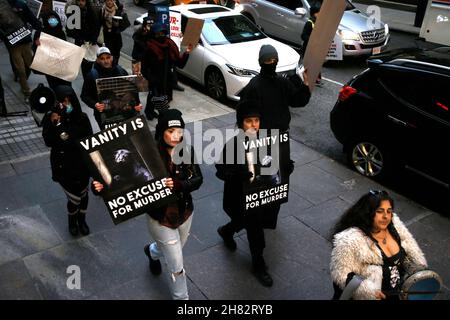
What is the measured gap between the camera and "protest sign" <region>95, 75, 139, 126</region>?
5668 millimetres

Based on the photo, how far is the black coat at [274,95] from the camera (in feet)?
16.4

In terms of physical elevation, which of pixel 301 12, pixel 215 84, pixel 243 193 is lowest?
pixel 215 84

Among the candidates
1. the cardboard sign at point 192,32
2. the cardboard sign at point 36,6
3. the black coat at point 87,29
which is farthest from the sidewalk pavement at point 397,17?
the cardboard sign at point 36,6

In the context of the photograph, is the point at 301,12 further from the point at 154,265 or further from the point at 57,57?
the point at 154,265

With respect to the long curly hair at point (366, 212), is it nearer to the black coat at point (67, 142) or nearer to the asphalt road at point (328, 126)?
the black coat at point (67, 142)

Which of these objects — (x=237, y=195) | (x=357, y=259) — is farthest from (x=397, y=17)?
(x=357, y=259)

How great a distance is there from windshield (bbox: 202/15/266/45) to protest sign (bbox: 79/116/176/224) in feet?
21.6

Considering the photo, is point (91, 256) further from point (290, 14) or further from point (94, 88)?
point (290, 14)

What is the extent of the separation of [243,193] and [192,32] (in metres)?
5.53

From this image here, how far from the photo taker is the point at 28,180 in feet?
20.9

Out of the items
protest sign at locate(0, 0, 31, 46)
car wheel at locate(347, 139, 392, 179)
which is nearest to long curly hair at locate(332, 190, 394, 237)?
car wheel at locate(347, 139, 392, 179)

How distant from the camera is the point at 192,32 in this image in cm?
900

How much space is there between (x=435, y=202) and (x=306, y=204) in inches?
69.2
